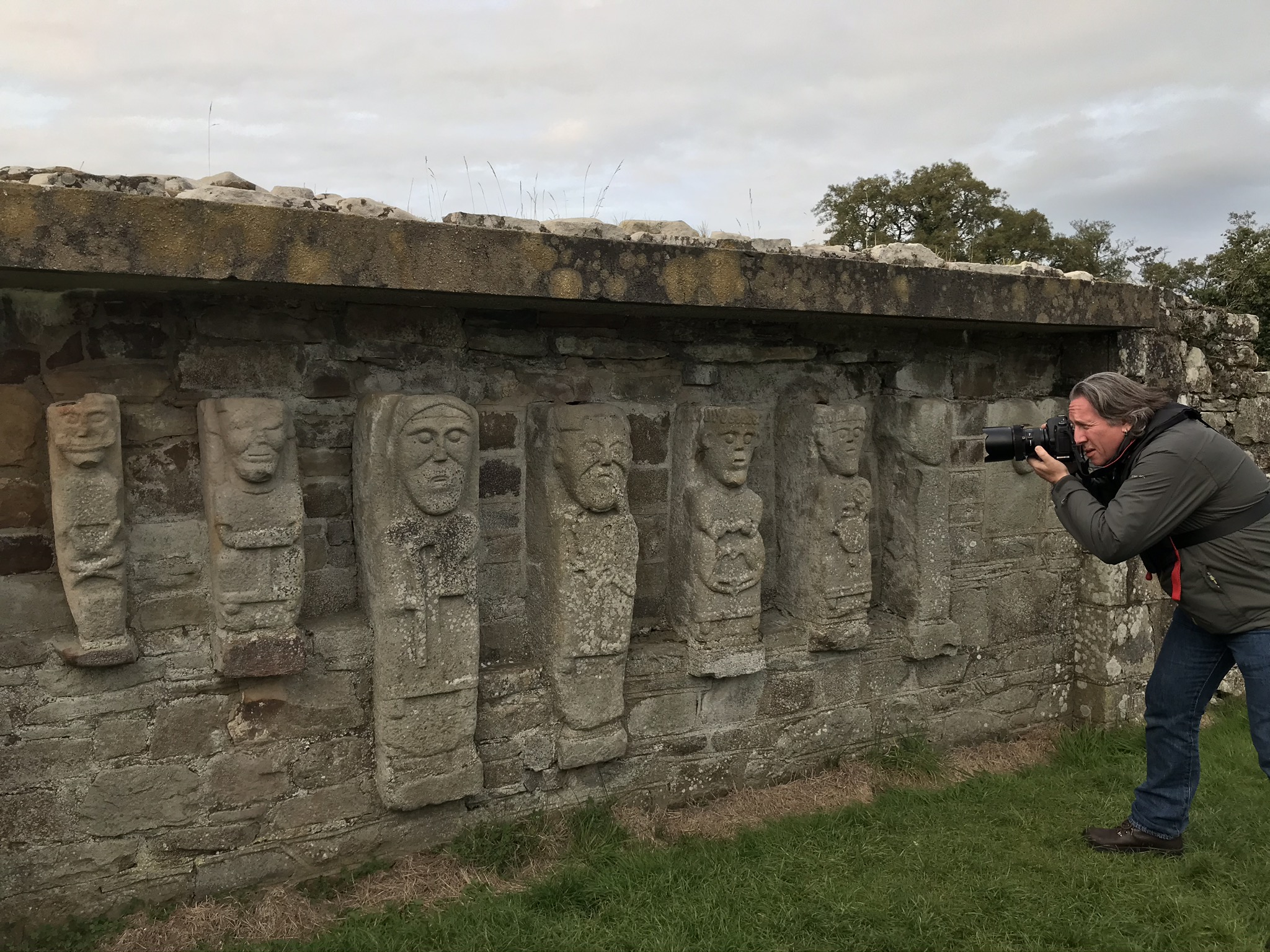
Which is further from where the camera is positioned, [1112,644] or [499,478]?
[1112,644]

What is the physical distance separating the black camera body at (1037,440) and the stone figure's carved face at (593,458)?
1354 millimetres

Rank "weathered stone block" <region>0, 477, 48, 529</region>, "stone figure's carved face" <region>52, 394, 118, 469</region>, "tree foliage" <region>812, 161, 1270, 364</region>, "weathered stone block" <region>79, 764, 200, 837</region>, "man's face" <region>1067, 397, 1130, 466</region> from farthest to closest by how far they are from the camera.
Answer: "tree foliage" <region>812, 161, 1270, 364</region> < "man's face" <region>1067, 397, 1130, 466</region> < "weathered stone block" <region>79, 764, 200, 837</region> < "weathered stone block" <region>0, 477, 48, 529</region> < "stone figure's carved face" <region>52, 394, 118, 469</region>

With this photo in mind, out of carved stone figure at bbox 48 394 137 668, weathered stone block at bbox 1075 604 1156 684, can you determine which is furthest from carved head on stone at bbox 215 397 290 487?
weathered stone block at bbox 1075 604 1156 684

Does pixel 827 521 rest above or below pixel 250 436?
below

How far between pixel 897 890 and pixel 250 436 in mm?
2634

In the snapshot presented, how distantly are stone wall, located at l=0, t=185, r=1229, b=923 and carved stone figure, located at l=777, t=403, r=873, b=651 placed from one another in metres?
0.02

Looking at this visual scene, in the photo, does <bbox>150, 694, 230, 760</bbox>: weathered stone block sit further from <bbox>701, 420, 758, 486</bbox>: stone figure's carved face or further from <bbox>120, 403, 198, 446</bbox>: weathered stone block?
<bbox>701, 420, 758, 486</bbox>: stone figure's carved face

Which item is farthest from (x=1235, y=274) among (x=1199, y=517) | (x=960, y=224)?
(x=1199, y=517)

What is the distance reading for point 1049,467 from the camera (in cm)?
302

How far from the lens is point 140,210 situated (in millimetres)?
2232

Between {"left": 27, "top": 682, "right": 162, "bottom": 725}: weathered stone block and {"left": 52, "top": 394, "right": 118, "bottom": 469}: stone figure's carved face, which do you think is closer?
{"left": 52, "top": 394, "right": 118, "bottom": 469}: stone figure's carved face

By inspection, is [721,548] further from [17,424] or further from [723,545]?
[17,424]

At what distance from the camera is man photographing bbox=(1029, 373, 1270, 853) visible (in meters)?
2.76

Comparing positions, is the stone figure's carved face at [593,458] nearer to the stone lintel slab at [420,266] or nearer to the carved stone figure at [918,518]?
the stone lintel slab at [420,266]
